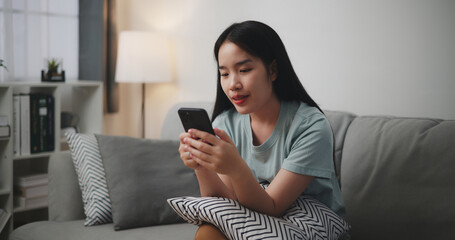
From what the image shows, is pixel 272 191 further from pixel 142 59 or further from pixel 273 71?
pixel 142 59

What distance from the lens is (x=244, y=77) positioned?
1.28m

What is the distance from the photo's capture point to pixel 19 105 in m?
2.43

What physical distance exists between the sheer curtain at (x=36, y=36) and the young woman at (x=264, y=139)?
174 cm

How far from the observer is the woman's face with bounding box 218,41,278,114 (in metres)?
1.28

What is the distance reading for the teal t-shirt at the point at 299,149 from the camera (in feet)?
4.11

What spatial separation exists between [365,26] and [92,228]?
54.3 inches

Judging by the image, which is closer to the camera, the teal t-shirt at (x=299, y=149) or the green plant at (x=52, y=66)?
the teal t-shirt at (x=299, y=149)

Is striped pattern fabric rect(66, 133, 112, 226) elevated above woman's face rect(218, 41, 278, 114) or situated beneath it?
situated beneath

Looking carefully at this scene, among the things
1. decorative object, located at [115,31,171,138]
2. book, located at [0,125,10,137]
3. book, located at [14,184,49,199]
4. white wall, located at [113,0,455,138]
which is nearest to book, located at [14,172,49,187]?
book, located at [14,184,49,199]

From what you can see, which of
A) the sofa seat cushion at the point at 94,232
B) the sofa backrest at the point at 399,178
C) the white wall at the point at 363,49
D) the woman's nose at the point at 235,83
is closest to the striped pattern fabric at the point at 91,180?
the sofa seat cushion at the point at 94,232

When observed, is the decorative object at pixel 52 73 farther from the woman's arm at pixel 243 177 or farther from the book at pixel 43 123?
the woman's arm at pixel 243 177

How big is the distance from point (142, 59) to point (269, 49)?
1.57 meters

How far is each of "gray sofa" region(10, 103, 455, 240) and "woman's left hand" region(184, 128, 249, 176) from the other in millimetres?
564

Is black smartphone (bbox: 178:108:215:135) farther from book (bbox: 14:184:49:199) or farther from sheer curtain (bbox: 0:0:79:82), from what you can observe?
sheer curtain (bbox: 0:0:79:82)
